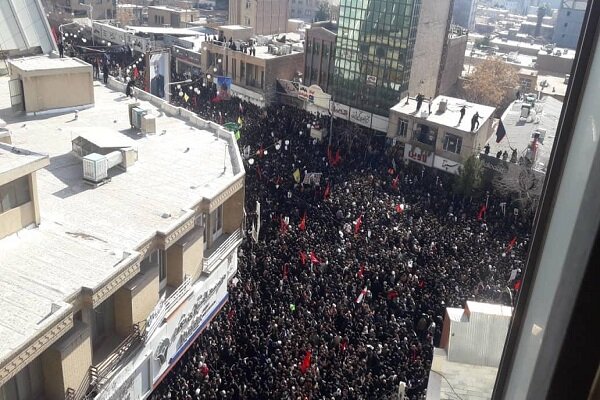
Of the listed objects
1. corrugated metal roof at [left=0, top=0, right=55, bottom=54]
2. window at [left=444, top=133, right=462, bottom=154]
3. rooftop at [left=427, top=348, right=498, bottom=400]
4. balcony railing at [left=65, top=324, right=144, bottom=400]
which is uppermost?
corrugated metal roof at [left=0, top=0, right=55, bottom=54]

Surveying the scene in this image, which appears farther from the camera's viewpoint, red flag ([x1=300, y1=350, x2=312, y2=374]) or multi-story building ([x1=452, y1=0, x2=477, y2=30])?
multi-story building ([x1=452, y1=0, x2=477, y2=30])

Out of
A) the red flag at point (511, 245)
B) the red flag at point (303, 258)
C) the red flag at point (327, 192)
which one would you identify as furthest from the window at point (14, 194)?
the red flag at point (511, 245)

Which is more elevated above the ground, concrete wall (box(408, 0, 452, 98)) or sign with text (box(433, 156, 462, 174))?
concrete wall (box(408, 0, 452, 98))

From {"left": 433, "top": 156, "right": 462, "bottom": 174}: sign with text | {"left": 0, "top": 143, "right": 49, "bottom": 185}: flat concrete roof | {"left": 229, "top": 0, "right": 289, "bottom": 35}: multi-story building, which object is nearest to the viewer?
{"left": 0, "top": 143, "right": 49, "bottom": 185}: flat concrete roof

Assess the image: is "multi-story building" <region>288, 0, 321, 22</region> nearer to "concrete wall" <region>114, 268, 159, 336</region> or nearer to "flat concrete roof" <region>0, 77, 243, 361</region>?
"flat concrete roof" <region>0, 77, 243, 361</region>

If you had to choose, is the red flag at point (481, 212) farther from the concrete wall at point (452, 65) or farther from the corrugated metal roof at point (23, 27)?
the corrugated metal roof at point (23, 27)

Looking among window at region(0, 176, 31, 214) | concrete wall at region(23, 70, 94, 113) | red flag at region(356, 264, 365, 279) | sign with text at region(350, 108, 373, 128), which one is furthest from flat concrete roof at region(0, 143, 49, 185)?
sign with text at region(350, 108, 373, 128)
